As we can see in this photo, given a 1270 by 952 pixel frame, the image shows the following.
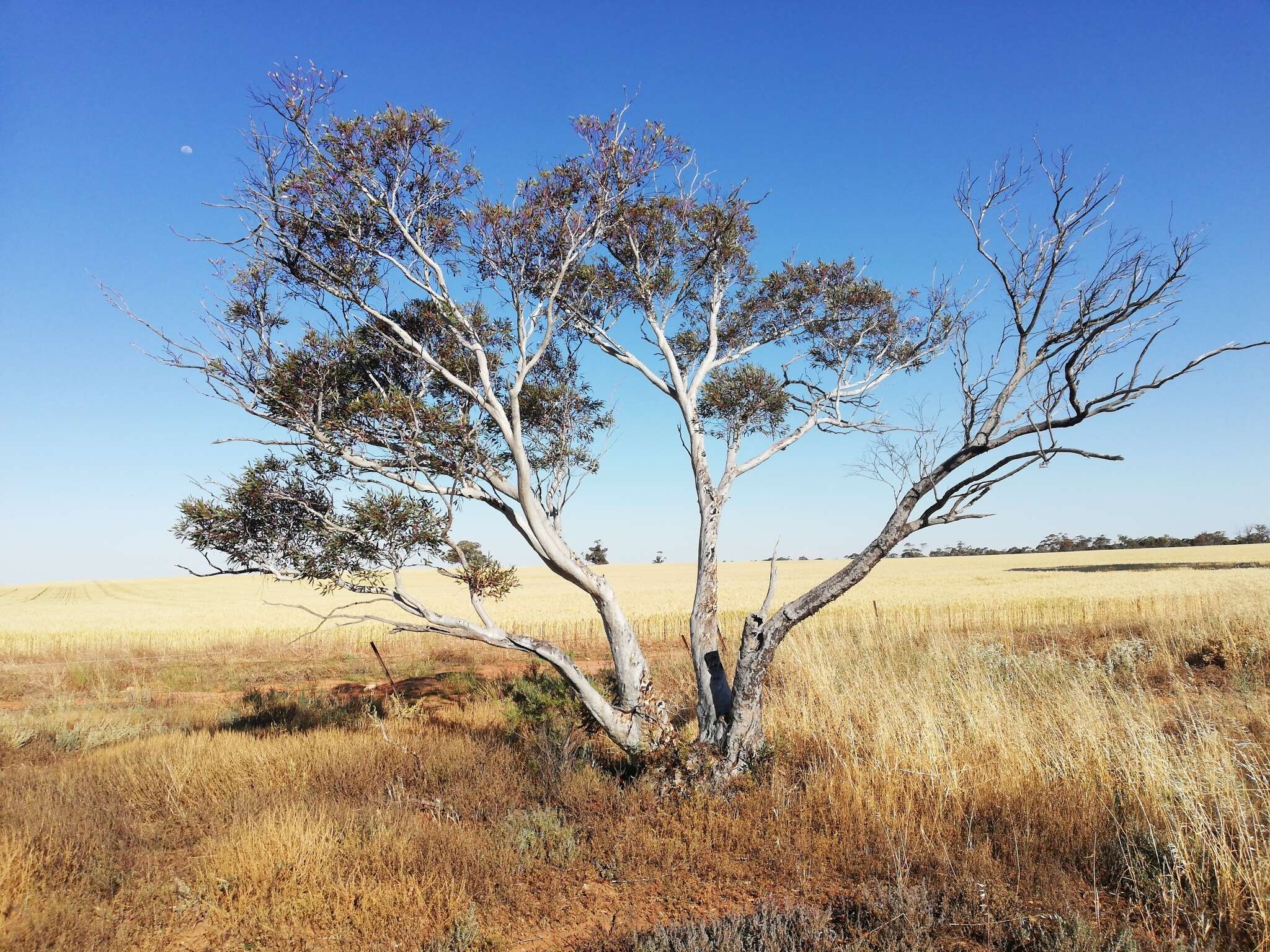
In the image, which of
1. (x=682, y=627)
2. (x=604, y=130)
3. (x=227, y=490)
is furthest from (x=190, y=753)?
(x=682, y=627)

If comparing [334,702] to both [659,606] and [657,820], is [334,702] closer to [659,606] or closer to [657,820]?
[657,820]

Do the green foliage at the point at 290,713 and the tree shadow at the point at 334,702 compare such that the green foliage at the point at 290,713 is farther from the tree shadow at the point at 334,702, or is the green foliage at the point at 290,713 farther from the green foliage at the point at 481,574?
the green foliage at the point at 481,574

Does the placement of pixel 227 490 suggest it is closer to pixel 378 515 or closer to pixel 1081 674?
pixel 378 515

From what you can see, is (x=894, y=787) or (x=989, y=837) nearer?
(x=989, y=837)

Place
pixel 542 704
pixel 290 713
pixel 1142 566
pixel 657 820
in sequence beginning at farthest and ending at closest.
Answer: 1. pixel 1142 566
2. pixel 290 713
3. pixel 542 704
4. pixel 657 820

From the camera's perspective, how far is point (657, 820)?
6.11 meters

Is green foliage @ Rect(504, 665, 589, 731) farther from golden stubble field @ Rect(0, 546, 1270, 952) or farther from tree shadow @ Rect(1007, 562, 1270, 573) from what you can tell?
tree shadow @ Rect(1007, 562, 1270, 573)

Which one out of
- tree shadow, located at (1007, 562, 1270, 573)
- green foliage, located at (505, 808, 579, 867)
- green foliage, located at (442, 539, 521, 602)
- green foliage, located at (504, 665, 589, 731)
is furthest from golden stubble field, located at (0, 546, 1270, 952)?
tree shadow, located at (1007, 562, 1270, 573)

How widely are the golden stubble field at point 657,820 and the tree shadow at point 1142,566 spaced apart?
44.7 m

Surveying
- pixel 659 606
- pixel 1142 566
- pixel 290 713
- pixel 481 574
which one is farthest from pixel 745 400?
pixel 1142 566

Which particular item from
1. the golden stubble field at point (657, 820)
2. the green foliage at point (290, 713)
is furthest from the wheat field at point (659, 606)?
the golden stubble field at point (657, 820)

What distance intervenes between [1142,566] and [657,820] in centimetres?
6236

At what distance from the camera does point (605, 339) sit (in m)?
10.4

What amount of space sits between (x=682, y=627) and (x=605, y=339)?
14887 millimetres
